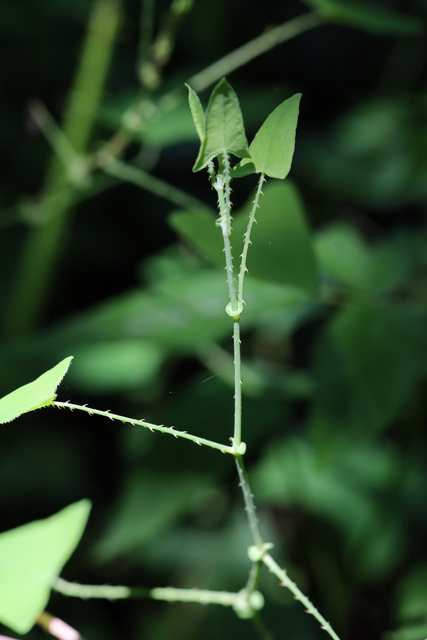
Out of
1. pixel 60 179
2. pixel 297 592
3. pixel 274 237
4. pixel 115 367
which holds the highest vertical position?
pixel 60 179

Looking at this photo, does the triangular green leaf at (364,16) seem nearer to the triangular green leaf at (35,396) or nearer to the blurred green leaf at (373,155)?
the blurred green leaf at (373,155)

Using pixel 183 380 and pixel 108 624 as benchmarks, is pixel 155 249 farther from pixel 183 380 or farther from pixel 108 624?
pixel 108 624

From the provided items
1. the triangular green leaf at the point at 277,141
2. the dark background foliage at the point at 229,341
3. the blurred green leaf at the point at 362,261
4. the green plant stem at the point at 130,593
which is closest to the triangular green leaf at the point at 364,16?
the dark background foliage at the point at 229,341

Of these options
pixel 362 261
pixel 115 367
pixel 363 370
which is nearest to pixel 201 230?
pixel 363 370

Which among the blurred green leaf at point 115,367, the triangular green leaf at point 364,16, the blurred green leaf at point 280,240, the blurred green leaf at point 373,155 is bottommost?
the blurred green leaf at point 280,240

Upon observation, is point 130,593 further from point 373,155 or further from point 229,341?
point 373,155

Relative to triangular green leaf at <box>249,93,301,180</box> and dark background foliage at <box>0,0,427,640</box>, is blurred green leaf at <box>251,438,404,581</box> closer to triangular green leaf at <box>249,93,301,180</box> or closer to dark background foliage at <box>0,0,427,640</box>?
dark background foliage at <box>0,0,427,640</box>

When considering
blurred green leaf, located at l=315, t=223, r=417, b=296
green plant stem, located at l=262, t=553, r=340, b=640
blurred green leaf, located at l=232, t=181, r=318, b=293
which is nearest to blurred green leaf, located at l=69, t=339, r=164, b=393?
blurred green leaf, located at l=315, t=223, r=417, b=296
